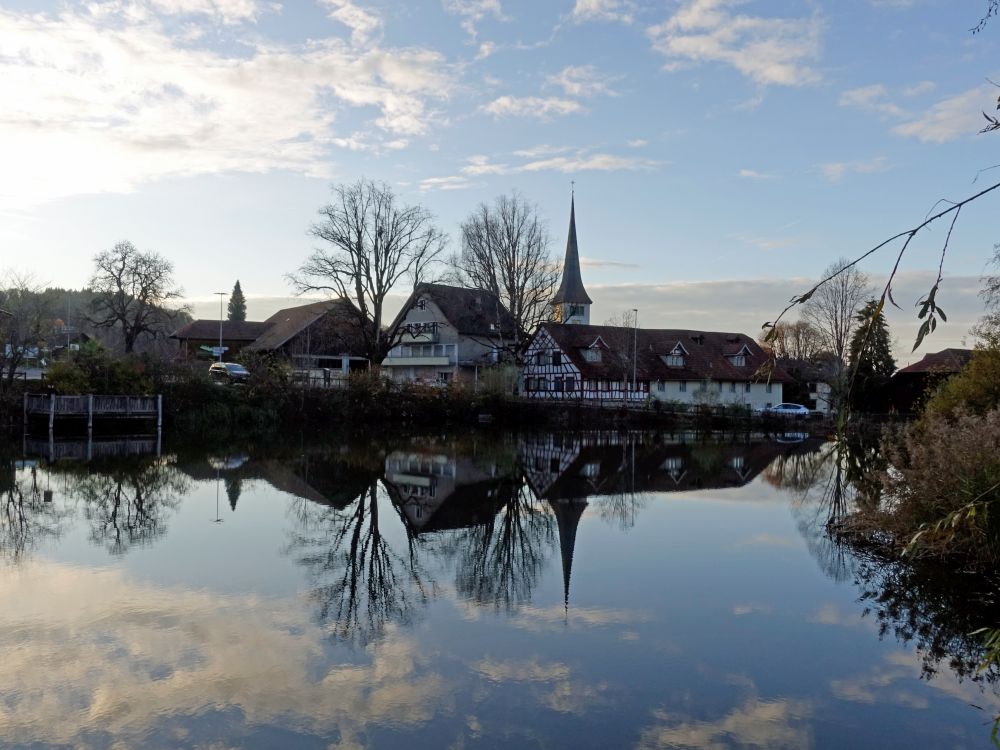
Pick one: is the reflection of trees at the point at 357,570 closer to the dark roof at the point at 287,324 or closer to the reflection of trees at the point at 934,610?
the reflection of trees at the point at 934,610

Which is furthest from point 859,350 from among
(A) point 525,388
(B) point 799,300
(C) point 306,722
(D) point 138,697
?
(A) point 525,388

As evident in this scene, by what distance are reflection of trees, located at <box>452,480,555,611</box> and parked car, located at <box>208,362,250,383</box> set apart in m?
30.1

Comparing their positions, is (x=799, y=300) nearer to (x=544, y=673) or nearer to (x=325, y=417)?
(x=544, y=673)

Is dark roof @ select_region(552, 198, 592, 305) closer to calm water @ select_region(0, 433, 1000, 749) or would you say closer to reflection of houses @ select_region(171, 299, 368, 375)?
reflection of houses @ select_region(171, 299, 368, 375)

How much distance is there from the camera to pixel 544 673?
27.5 ft

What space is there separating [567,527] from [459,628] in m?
7.50

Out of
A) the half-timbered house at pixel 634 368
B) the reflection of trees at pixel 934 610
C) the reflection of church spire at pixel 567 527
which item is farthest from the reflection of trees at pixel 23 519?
the half-timbered house at pixel 634 368

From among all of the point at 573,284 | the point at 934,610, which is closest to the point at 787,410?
the point at 573,284

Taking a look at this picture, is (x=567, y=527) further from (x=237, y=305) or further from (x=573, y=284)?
(x=237, y=305)

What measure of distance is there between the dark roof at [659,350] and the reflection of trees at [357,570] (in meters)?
39.4

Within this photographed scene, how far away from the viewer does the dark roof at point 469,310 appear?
56844mm

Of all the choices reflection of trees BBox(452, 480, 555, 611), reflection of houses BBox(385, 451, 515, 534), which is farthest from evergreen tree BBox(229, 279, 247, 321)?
reflection of trees BBox(452, 480, 555, 611)

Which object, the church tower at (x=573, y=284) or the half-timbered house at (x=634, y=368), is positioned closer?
the half-timbered house at (x=634, y=368)

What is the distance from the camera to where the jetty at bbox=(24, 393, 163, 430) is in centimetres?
3656
